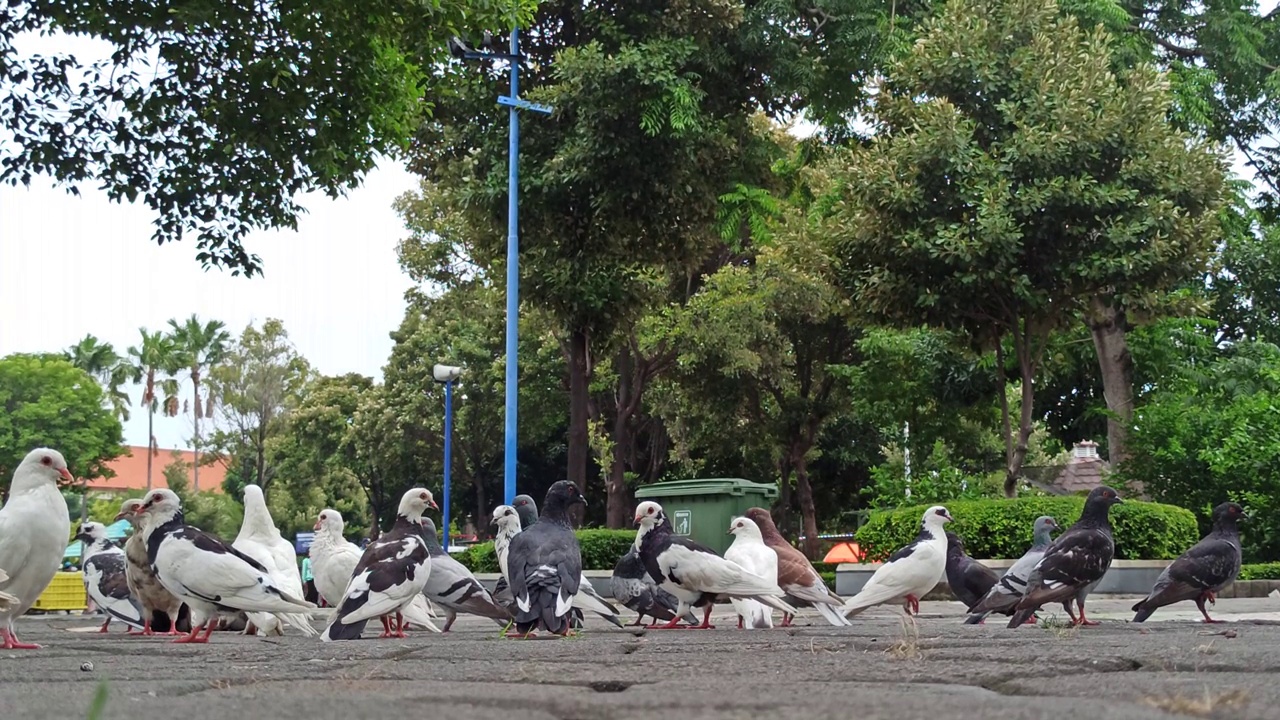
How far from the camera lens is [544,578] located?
862cm

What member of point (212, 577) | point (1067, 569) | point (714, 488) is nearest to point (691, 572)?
point (1067, 569)

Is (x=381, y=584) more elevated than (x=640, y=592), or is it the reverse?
(x=381, y=584)

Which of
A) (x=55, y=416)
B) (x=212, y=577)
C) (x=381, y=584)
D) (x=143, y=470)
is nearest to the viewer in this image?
(x=212, y=577)

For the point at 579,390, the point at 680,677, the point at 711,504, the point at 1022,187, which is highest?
the point at 1022,187

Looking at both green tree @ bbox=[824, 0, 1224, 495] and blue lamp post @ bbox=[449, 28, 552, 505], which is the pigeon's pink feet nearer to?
blue lamp post @ bbox=[449, 28, 552, 505]

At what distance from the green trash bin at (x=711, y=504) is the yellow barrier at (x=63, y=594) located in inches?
339

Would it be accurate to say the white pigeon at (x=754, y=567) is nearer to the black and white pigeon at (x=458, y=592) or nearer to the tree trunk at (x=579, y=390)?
the black and white pigeon at (x=458, y=592)

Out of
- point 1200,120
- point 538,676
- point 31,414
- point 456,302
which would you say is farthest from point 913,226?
point 31,414

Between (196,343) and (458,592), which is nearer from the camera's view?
(458,592)

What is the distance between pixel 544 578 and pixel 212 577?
2.16 m

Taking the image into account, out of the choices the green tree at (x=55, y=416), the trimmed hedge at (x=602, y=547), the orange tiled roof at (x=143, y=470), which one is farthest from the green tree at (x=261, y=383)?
the trimmed hedge at (x=602, y=547)

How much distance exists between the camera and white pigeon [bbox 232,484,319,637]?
10.0 m

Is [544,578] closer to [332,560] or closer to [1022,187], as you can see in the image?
[332,560]

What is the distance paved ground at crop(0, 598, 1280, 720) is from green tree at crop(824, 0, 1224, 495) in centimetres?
927
